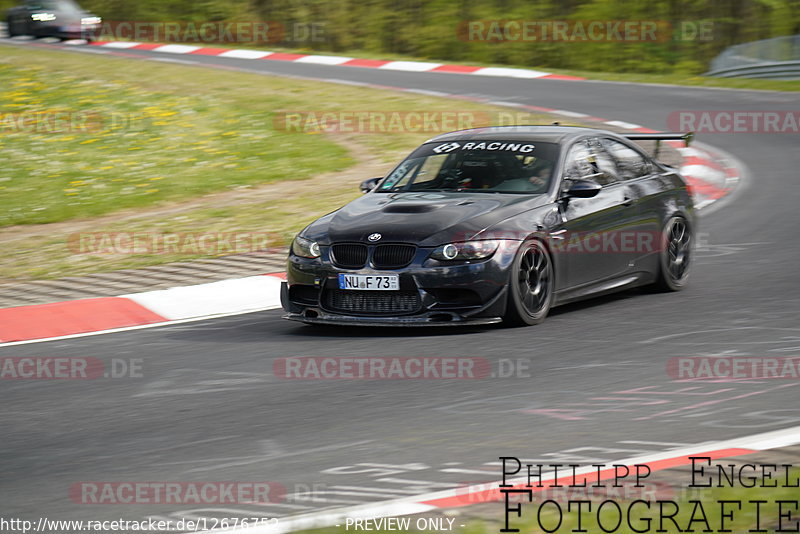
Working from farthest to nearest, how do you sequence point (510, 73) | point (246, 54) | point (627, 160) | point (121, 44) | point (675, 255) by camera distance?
1. point (121, 44)
2. point (246, 54)
3. point (510, 73)
4. point (675, 255)
5. point (627, 160)

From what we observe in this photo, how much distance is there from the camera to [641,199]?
9656 millimetres

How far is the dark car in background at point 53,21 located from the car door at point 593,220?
30.6 meters

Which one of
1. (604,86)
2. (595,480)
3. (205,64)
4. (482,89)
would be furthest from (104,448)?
(205,64)

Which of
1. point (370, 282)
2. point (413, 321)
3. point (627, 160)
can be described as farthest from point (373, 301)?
point (627, 160)

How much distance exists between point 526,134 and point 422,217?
1.51 metres

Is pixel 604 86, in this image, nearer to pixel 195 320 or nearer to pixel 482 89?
pixel 482 89

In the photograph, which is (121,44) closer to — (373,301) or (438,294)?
(373,301)

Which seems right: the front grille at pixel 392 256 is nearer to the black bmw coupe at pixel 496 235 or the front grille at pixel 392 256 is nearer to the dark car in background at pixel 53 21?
the black bmw coupe at pixel 496 235

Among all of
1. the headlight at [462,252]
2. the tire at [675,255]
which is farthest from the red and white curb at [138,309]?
the tire at [675,255]

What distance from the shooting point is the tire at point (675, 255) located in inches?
387

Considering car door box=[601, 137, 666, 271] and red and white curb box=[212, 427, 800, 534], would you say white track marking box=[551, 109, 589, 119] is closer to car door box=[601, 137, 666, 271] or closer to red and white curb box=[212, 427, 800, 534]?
car door box=[601, 137, 666, 271]

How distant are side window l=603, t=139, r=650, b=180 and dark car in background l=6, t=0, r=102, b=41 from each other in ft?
99.8

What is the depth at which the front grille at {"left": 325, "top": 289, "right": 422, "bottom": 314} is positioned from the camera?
27.1 ft

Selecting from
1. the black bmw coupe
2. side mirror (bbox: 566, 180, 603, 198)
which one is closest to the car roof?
the black bmw coupe
